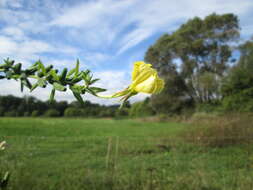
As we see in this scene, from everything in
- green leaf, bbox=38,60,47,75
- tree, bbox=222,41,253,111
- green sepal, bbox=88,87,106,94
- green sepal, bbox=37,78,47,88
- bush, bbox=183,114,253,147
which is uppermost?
tree, bbox=222,41,253,111

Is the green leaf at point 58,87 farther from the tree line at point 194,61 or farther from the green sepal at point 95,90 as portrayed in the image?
the tree line at point 194,61

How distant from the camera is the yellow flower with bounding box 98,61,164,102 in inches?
21.2

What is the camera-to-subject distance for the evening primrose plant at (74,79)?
481 mm

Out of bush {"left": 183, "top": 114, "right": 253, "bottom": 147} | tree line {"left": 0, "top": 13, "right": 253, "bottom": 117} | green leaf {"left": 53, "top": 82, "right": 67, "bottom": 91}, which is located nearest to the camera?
green leaf {"left": 53, "top": 82, "right": 67, "bottom": 91}

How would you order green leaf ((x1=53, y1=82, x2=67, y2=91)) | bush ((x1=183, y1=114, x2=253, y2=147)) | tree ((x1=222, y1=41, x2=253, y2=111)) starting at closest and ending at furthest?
green leaf ((x1=53, y1=82, x2=67, y2=91)) < bush ((x1=183, y1=114, x2=253, y2=147)) < tree ((x1=222, y1=41, x2=253, y2=111))

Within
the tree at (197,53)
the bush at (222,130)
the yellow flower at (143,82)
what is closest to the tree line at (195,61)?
the tree at (197,53)

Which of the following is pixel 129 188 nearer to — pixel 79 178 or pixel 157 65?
pixel 79 178

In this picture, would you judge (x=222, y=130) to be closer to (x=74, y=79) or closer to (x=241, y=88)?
(x=74, y=79)

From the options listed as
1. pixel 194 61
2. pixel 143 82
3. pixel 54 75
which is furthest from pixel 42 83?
pixel 194 61

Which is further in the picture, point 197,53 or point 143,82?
point 197,53

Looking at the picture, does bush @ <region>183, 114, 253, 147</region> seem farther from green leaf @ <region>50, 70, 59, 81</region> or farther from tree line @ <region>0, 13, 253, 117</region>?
tree line @ <region>0, 13, 253, 117</region>

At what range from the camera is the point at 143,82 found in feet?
1.85

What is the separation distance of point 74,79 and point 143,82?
0.18 m

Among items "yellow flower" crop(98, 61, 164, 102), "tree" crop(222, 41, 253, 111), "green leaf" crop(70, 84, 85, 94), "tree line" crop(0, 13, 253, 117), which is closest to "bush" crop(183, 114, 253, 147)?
"yellow flower" crop(98, 61, 164, 102)
